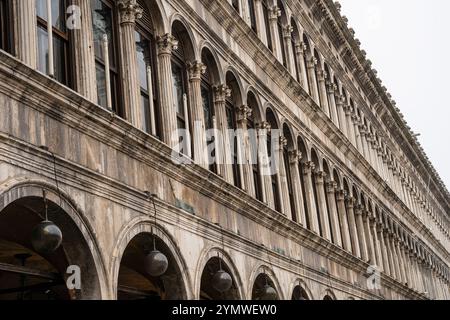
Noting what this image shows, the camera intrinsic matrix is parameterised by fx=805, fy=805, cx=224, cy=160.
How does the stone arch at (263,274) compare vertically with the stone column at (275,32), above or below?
below

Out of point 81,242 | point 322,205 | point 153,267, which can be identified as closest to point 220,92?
point 153,267

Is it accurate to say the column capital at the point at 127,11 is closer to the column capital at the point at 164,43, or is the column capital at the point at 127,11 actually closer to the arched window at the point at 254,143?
the column capital at the point at 164,43

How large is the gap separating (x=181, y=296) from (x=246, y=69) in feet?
23.9

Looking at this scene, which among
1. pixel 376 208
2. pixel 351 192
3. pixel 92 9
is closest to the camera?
pixel 92 9

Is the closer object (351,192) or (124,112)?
(124,112)

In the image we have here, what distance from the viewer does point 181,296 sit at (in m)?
13.6

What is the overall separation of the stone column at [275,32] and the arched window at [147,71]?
8.31 metres

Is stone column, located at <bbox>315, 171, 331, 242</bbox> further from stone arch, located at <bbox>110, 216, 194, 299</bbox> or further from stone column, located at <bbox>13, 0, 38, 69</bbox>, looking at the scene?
stone column, located at <bbox>13, 0, 38, 69</bbox>

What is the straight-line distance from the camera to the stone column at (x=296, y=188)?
21828 millimetres

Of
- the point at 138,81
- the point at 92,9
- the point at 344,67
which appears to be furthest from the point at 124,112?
the point at 344,67

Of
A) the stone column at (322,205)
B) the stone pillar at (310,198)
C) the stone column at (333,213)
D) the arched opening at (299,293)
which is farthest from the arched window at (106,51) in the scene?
the stone column at (333,213)

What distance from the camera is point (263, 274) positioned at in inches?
698

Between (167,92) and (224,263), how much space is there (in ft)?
11.5
